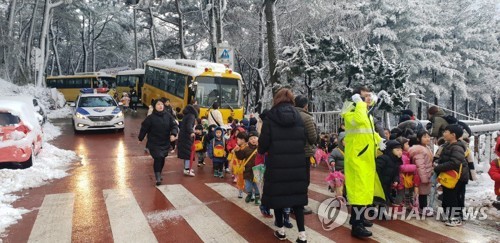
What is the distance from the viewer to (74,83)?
1614 inches

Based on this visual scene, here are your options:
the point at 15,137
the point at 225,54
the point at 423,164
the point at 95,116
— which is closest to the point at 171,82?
the point at 225,54

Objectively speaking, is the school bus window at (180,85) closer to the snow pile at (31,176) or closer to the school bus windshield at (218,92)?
the school bus windshield at (218,92)

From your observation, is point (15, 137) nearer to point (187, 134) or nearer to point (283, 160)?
point (187, 134)

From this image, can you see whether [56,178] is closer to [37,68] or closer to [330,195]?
[330,195]

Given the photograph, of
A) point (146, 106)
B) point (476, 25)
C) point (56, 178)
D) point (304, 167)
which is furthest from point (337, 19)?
point (304, 167)

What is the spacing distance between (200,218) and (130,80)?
30.4 meters

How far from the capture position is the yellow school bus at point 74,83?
40.4 meters

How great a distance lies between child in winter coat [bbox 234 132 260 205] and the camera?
23.8ft

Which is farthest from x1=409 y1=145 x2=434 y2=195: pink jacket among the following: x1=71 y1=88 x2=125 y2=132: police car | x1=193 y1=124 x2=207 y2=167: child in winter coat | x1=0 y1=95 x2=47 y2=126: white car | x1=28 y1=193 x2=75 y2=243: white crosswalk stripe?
x1=71 y1=88 x2=125 y2=132: police car

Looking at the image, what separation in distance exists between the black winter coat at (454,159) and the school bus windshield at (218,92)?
12868 millimetres

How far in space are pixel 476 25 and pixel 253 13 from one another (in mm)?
19762

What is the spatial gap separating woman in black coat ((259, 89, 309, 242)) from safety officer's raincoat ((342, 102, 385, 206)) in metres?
0.66

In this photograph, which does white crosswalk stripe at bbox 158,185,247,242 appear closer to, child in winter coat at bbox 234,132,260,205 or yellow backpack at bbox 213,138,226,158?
child in winter coat at bbox 234,132,260,205

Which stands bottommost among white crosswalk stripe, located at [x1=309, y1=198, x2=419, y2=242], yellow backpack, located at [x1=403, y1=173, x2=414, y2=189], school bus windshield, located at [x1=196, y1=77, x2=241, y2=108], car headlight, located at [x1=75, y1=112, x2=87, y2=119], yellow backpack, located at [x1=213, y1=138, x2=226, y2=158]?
white crosswalk stripe, located at [x1=309, y1=198, x2=419, y2=242]
